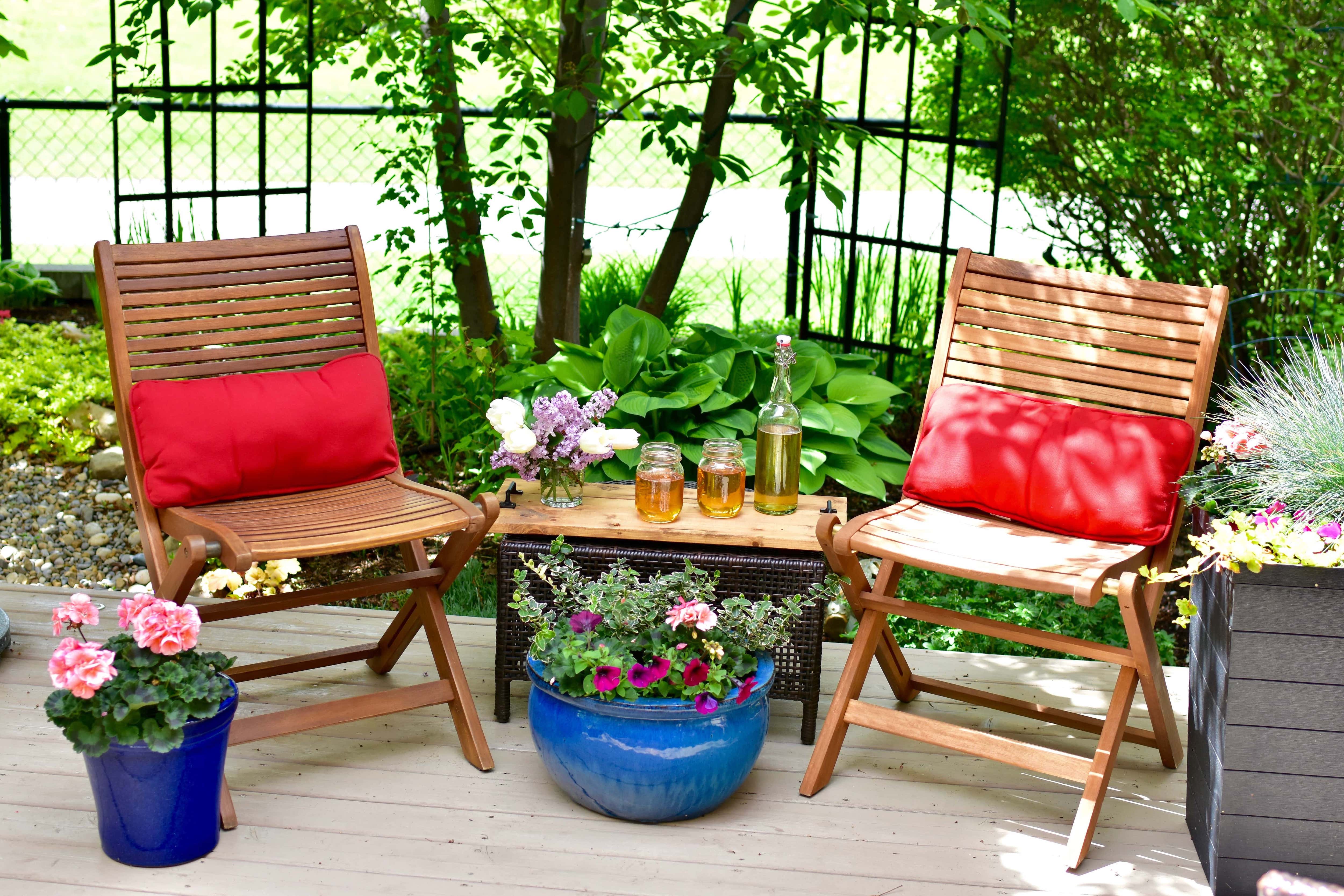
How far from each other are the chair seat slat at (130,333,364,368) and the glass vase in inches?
24.7

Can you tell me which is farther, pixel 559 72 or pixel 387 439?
pixel 559 72

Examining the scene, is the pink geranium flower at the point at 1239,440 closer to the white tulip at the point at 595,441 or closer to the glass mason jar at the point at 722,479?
the glass mason jar at the point at 722,479

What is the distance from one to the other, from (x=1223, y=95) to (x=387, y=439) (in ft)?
10.7

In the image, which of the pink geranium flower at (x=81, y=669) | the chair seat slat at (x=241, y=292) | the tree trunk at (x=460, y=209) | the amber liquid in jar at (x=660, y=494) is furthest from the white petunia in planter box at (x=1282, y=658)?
the tree trunk at (x=460, y=209)

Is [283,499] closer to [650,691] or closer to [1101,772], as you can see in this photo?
[650,691]

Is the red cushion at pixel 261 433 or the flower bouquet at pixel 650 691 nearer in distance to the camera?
the flower bouquet at pixel 650 691

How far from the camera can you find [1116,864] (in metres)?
2.53

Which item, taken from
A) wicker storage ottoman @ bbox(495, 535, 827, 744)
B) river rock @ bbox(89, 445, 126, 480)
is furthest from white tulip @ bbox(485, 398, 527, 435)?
river rock @ bbox(89, 445, 126, 480)

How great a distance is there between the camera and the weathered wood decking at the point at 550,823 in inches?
94.8

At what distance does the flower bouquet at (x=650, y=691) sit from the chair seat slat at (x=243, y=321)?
3.08 feet

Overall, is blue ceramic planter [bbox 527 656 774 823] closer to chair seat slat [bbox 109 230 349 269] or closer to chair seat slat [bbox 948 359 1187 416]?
chair seat slat [bbox 948 359 1187 416]

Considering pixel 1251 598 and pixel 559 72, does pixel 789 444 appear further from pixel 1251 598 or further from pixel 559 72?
pixel 559 72

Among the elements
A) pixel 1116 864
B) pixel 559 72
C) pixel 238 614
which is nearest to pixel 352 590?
pixel 238 614

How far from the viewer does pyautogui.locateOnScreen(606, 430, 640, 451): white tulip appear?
295 centimetres
